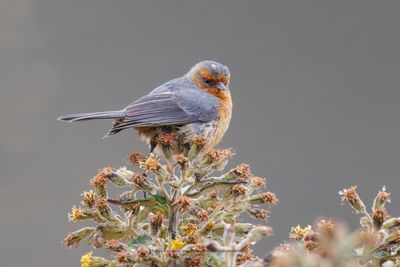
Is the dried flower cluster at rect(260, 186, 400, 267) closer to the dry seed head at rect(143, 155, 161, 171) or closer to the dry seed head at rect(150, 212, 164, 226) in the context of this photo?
the dry seed head at rect(150, 212, 164, 226)

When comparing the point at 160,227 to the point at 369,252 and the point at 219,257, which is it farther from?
the point at 369,252

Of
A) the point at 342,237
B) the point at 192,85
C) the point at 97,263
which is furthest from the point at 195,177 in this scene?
the point at 192,85

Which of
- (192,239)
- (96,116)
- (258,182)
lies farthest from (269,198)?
(96,116)

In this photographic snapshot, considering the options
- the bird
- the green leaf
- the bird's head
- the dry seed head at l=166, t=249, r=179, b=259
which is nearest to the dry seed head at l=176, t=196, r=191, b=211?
the green leaf

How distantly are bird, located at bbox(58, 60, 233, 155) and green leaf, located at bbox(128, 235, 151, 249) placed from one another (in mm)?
1020

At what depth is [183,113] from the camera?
3.92 meters

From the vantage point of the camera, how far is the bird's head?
444 cm

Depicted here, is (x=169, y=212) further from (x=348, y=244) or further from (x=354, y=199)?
(x=348, y=244)

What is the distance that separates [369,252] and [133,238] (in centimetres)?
85

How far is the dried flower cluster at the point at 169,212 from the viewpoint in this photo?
1.65m

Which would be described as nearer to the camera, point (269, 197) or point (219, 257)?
point (219, 257)

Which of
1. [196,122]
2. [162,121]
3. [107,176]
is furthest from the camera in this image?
[196,122]

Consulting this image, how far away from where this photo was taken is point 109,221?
196 centimetres

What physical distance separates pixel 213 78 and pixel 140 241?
2.78 meters
